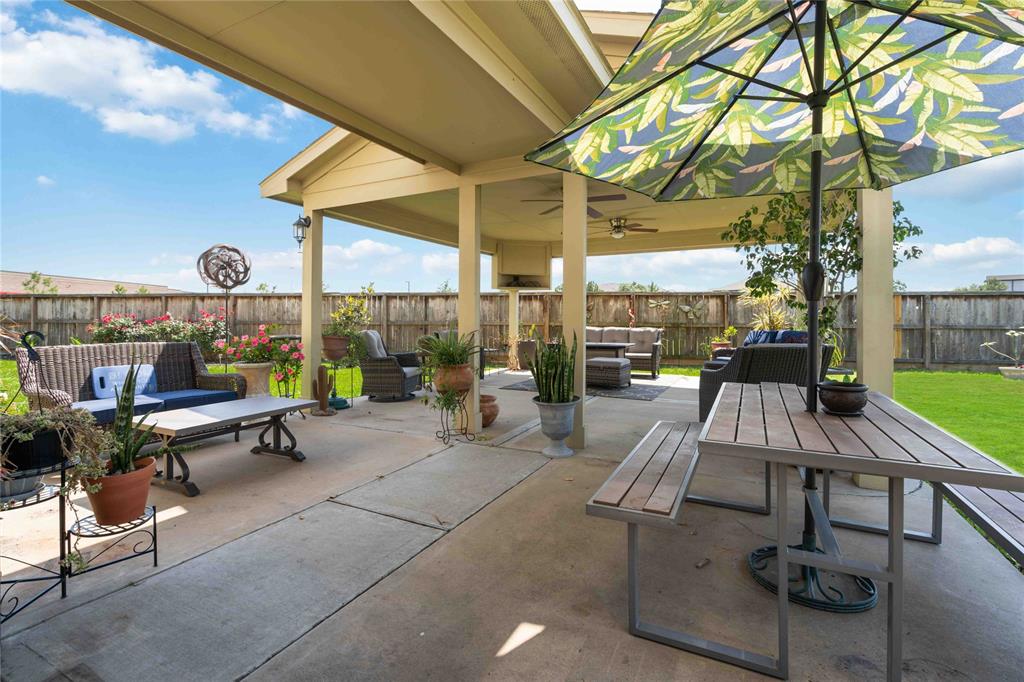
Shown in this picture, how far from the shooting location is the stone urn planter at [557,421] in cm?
390

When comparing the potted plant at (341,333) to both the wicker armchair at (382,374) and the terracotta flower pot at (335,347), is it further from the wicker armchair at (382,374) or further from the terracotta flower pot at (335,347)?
the wicker armchair at (382,374)

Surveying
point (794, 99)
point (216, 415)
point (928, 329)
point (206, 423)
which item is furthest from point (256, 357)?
point (928, 329)

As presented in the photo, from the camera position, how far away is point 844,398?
73.3 inches

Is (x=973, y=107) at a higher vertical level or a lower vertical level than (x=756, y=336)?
higher

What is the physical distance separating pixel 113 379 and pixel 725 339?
1006 centimetres

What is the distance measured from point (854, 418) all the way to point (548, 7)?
2641 mm

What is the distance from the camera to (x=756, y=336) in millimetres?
6449

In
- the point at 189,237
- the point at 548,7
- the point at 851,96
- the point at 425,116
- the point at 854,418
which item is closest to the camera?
the point at 854,418

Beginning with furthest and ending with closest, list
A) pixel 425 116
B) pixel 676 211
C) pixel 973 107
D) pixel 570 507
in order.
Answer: pixel 676 211 < pixel 425 116 < pixel 570 507 < pixel 973 107

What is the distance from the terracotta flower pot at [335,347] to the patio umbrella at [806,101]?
479 cm

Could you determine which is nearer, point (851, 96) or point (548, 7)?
point (851, 96)

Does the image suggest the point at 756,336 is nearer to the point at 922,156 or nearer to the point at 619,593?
the point at 922,156

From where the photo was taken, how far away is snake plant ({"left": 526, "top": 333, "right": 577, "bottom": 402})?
12.7 feet

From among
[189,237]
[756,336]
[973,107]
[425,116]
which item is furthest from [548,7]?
[189,237]
